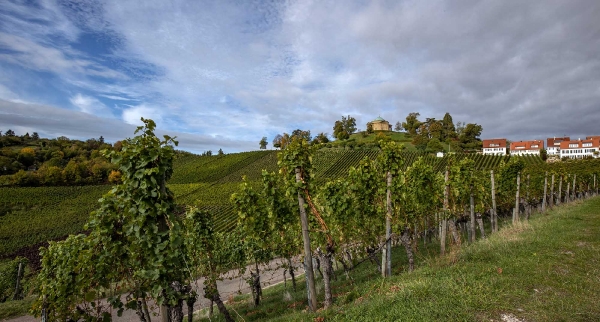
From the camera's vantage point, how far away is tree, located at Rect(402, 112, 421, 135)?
356ft

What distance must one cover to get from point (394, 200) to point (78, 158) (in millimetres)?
108403

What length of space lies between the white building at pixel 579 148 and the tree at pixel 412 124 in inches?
1727

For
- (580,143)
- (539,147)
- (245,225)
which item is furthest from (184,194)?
(580,143)

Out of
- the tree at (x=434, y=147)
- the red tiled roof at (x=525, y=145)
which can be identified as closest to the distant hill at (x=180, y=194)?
the tree at (x=434, y=147)

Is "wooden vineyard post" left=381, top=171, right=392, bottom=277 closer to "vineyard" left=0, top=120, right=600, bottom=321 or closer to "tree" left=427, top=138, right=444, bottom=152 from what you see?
"vineyard" left=0, top=120, right=600, bottom=321

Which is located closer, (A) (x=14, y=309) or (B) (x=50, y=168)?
(A) (x=14, y=309)

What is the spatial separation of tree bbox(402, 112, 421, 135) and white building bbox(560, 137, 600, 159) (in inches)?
1727

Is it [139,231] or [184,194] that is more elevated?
[139,231]

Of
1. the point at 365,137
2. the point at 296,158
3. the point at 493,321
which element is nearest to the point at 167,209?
the point at 296,158

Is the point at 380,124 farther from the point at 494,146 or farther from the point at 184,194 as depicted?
the point at 184,194

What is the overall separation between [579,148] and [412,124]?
166 ft

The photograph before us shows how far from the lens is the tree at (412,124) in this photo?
10865 centimetres

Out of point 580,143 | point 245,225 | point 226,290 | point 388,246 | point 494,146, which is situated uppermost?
point 580,143

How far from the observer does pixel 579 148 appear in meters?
86.3
